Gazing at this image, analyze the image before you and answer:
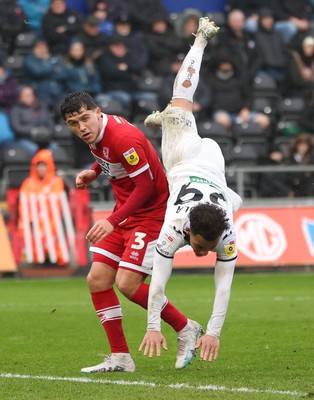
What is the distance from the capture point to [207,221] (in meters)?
7.43

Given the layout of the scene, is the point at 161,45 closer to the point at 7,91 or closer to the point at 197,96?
the point at 197,96

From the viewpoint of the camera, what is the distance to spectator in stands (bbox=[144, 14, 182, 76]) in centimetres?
2259

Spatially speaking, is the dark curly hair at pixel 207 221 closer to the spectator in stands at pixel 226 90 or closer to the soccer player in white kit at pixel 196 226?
the soccer player in white kit at pixel 196 226

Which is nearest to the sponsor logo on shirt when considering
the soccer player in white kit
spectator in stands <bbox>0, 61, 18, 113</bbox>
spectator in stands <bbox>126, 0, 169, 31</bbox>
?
the soccer player in white kit

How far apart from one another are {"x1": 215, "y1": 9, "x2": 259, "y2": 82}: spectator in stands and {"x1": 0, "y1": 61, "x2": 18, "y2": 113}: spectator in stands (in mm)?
4380

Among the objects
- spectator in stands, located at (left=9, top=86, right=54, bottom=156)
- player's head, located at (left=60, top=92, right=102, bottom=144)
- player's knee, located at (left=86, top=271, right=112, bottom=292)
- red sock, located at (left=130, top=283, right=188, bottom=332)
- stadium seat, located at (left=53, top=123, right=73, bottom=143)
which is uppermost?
player's head, located at (left=60, top=92, right=102, bottom=144)

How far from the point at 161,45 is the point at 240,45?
1.62m

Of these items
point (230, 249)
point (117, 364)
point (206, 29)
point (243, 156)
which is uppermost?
point (206, 29)

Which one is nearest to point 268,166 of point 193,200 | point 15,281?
point 15,281

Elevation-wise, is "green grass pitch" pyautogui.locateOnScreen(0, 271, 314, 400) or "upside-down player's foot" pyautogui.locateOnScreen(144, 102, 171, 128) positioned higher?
"upside-down player's foot" pyautogui.locateOnScreen(144, 102, 171, 128)

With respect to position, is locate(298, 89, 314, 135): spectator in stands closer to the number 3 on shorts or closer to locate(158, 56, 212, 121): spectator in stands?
locate(158, 56, 212, 121): spectator in stands

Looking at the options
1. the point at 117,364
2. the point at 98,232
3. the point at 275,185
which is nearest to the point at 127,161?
the point at 98,232

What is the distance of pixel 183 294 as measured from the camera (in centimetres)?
1549

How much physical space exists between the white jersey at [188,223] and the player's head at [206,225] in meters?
0.16
